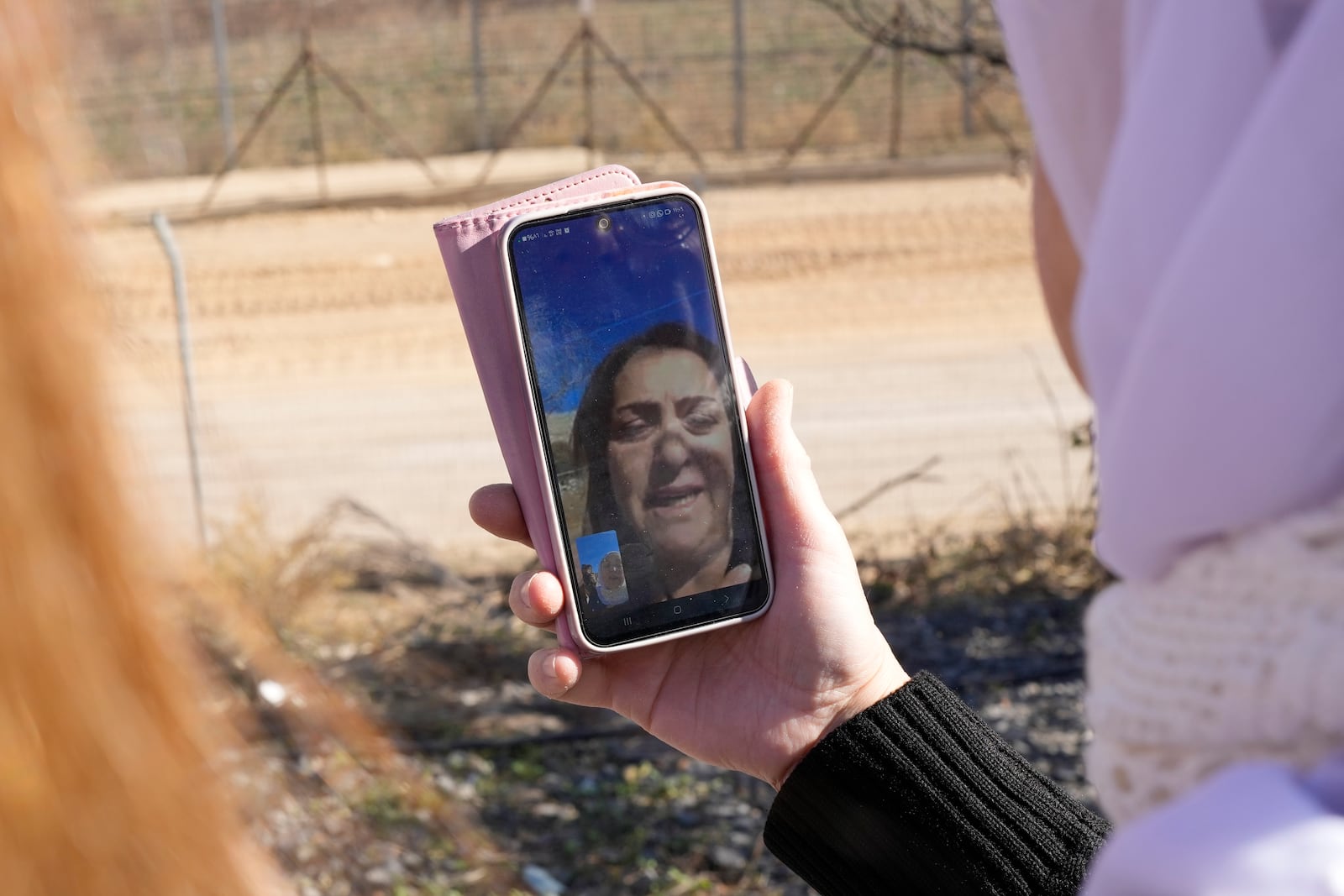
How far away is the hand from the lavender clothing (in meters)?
0.99

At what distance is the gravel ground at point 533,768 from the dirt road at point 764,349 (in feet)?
3.03

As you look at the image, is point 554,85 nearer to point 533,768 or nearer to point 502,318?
point 533,768

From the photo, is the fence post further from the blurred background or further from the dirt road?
the dirt road

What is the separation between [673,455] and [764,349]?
870 cm

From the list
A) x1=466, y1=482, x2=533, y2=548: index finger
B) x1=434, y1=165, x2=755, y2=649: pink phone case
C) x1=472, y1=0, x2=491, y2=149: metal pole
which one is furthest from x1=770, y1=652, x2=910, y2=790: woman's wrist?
x1=472, y1=0, x2=491, y2=149: metal pole

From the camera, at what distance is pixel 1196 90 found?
2.06 ft

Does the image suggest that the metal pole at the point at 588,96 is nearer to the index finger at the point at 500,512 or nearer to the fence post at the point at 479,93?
the fence post at the point at 479,93

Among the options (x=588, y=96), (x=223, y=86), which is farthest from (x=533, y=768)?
(x=588, y=96)

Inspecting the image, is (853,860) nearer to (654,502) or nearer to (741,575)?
(741,575)

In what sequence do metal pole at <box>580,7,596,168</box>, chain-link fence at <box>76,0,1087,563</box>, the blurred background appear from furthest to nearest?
1. metal pole at <box>580,7,596,168</box>
2. chain-link fence at <box>76,0,1087,563</box>
3. the blurred background

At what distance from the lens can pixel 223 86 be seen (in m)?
16.0

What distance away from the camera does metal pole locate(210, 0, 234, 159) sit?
16.0 metres

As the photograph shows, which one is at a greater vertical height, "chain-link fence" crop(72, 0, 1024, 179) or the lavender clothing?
the lavender clothing

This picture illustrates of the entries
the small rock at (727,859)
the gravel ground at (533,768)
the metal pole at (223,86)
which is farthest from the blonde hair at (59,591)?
the metal pole at (223,86)
